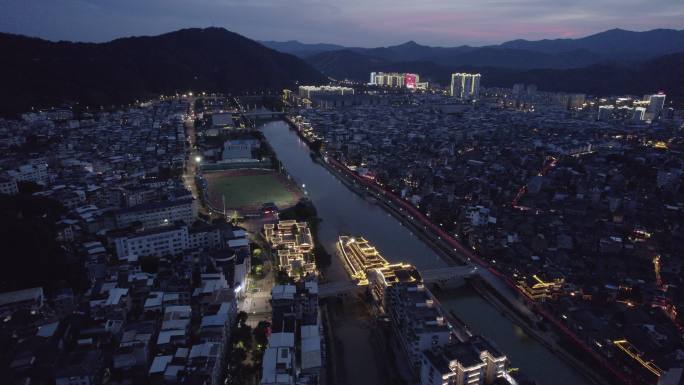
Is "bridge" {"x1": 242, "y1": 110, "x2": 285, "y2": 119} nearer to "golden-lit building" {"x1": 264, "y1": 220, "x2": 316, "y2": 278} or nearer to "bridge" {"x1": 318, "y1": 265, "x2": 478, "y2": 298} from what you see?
"golden-lit building" {"x1": 264, "y1": 220, "x2": 316, "y2": 278}

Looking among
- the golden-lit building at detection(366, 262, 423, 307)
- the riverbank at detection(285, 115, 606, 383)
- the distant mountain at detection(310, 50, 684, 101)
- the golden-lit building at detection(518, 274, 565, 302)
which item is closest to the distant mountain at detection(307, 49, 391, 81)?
the distant mountain at detection(310, 50, 684, 101)

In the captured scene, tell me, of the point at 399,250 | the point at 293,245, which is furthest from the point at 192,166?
the point at 399,250

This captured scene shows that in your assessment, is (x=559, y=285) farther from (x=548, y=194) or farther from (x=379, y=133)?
(x=379, y=133)

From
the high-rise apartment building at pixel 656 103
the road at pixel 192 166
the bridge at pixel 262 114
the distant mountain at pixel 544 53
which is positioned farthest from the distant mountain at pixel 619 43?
the road at pixel 192 166

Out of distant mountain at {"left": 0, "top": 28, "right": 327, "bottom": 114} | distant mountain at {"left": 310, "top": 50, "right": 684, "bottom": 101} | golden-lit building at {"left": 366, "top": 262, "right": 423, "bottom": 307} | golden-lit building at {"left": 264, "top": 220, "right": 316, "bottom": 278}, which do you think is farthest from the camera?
distant mountain at {"left": 310, "top": 50, "right": 684, "bottom": 101}

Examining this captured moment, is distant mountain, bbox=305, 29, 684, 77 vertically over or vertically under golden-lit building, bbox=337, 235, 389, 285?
over

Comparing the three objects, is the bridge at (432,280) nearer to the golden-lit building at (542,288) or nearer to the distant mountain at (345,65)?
the golden-lit building at (542,288)

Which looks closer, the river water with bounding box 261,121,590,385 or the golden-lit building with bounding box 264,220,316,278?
the river water with bounding box 261,121,590,385

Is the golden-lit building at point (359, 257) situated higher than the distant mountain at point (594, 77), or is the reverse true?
the distant mountain at point (594, 77)
